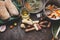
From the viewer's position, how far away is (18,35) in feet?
4.36

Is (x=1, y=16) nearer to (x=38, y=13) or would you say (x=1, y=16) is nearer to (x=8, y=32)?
(x=8, y=32)

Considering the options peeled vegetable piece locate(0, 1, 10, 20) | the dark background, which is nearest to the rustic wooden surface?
the dark background

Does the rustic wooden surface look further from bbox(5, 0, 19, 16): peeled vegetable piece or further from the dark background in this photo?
bbox(5, 0, 19, 16): peeled vegetable piece

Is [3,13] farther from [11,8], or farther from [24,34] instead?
[24,34]

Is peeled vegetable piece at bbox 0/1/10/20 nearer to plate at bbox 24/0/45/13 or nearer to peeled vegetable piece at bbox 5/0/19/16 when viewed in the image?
peeled vegetable piece at bbox 5/0/19/16

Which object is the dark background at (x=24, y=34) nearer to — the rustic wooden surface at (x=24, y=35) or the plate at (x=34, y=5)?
the rustic wooden surface at (x=24, y=35)

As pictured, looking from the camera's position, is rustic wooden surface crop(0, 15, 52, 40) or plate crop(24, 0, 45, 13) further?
plate crop(24, 0, 45, 13)

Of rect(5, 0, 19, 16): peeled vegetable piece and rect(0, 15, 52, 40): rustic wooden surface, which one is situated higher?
rect(5, 0, 19, 16): peeled vegetable piece

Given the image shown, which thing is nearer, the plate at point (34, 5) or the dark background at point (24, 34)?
the dark background at point (24, 34)

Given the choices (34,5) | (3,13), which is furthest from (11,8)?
(34,5)

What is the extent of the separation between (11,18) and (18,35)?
15cm

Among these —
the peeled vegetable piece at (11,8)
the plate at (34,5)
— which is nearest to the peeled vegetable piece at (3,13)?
the peeled vegetable piece at (11,8)

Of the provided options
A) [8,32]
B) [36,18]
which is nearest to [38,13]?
[36,18]

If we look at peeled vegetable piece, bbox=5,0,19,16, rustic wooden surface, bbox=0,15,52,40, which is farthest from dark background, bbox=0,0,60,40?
peeled vegetable piece, bbox=5,0,19,16
